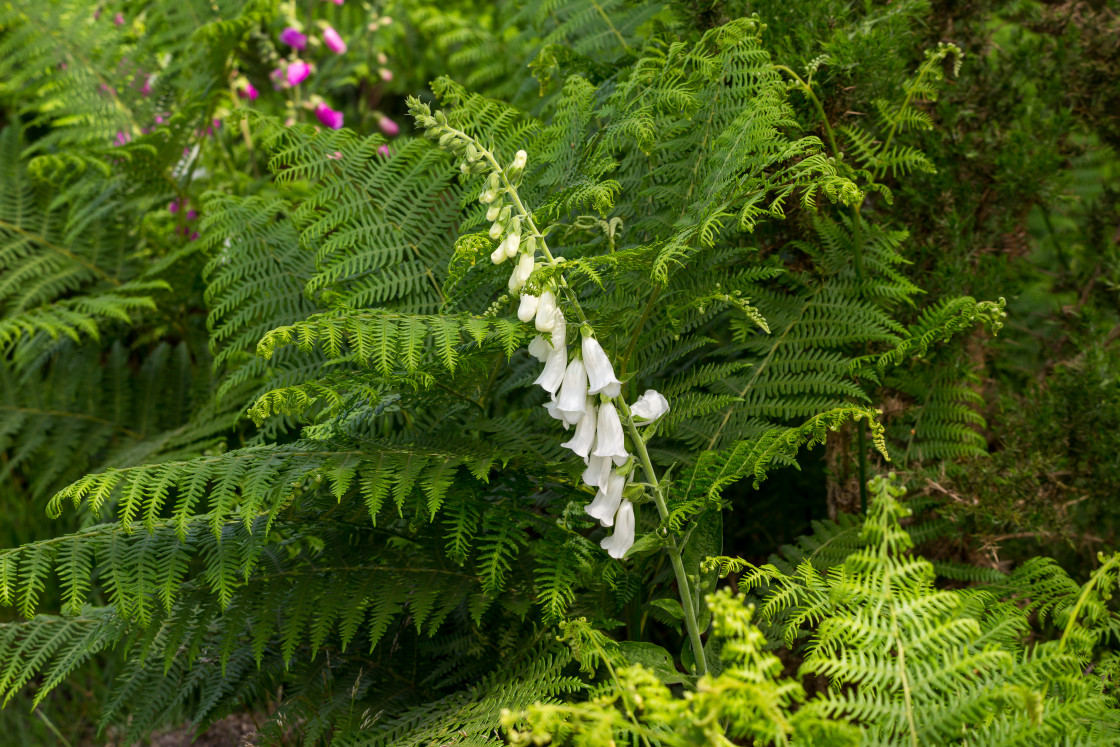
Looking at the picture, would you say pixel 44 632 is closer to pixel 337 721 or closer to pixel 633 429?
pixel 337 721

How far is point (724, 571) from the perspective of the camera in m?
1.22

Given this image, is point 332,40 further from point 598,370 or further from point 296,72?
point 598,370

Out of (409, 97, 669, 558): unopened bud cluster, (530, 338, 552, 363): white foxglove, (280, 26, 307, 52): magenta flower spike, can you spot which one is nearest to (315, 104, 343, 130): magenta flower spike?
(280, 26, 307, 52): magenta flower spike

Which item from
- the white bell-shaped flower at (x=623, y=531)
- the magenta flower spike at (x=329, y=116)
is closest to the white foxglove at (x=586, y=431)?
the white bell-shaped flower at (x=623, y=531)

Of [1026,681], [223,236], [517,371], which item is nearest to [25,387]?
[223,236]

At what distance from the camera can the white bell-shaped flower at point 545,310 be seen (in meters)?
1.17

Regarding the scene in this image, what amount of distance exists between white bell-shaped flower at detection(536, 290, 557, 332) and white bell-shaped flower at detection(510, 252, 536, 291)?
4 cm

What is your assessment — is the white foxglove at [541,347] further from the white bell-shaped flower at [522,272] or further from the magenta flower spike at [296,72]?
the magenta flower spike at [296,72]

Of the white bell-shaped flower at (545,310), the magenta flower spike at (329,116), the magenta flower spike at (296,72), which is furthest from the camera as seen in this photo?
the magenta flower spike at (329,116)

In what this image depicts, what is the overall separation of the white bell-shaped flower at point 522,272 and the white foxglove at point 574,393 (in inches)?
Result: 5.2

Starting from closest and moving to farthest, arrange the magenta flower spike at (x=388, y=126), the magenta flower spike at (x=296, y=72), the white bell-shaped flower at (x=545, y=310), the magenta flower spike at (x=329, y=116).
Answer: the white bell-shaped flower at (x=545, y=310)
the magenta flower spike at (x=296, y=72)
the magenta flower spike at (x=329, y=116)
the magenta flower spike at (x=388, y=126)

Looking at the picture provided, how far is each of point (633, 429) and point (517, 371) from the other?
56cm

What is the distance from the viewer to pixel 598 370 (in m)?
1.17

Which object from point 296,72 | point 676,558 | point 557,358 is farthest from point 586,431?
point 296,72
